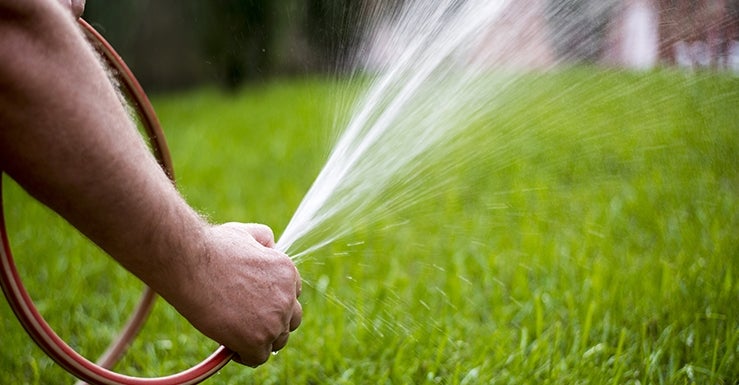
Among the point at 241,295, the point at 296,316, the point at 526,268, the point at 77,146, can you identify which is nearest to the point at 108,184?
the point at 77,146

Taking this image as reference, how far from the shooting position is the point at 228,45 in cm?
794

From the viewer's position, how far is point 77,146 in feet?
3.52

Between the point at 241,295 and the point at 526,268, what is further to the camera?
the point at 526,268

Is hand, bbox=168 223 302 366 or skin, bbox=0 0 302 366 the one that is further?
hand, bbox=168 223 302 366

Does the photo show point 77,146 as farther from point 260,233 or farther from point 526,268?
point 526,268

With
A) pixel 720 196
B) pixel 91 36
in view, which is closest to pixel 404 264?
pixel 720 196

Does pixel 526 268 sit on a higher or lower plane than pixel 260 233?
lower

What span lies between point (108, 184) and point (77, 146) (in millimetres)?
63

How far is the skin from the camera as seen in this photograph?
40.9 inches

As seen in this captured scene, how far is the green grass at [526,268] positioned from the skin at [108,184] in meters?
0.58

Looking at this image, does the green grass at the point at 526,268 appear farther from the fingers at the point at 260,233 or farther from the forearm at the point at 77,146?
the forearm at the point at 77,146

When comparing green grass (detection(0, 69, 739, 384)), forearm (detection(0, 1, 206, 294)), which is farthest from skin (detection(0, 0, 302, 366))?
green grass (detection(0, 69, 739, 384))

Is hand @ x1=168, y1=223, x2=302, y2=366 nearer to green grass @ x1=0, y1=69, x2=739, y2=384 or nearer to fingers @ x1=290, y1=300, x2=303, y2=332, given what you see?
fingers @ x1=290, y1=300, x2=303, y2=332

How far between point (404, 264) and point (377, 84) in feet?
2.61
